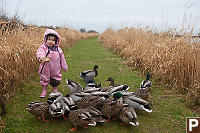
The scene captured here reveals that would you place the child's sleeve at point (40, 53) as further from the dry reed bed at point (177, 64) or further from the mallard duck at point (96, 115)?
the dry reed bed at point (177, 64)

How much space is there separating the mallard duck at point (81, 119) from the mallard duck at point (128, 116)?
1.79 ft

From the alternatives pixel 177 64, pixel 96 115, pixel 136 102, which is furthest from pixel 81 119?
pixel 177 64

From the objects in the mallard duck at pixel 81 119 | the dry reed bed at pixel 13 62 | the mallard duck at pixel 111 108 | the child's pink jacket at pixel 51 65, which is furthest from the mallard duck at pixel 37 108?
the child's pink jacket at pixel 51 65

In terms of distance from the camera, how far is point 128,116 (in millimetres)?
2820

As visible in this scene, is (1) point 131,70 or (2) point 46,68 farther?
(1) point 131,70

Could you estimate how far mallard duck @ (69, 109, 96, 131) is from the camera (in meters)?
2.65

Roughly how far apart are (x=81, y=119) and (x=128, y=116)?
77cm

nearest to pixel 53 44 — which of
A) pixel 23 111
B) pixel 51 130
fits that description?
pixel 23 111

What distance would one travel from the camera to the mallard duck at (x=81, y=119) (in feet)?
8.70

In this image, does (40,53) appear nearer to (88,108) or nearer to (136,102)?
(88,108)

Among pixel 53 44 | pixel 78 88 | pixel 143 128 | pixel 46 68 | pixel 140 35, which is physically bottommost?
pixel 143 128

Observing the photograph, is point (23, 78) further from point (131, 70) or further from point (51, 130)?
point (131, 70)

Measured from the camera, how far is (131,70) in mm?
6867

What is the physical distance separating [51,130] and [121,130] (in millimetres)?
1132
